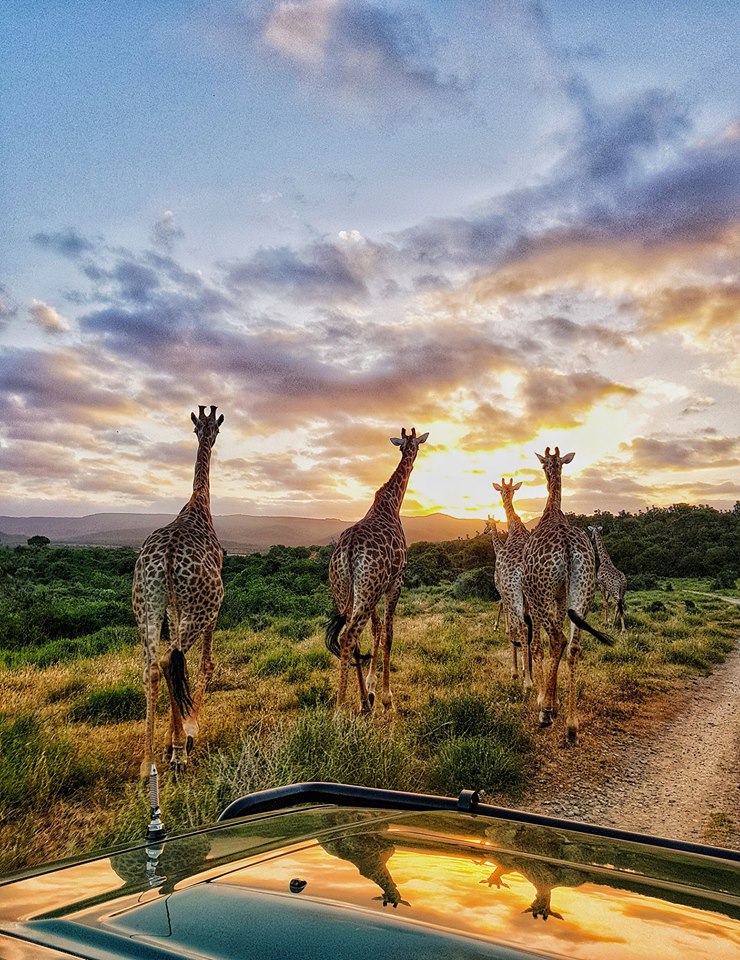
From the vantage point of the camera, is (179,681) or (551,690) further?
(551,690)

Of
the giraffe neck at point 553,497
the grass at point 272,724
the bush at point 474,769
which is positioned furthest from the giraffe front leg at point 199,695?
the giraffe neck at point 553,497

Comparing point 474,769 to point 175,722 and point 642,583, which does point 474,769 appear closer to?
point 175,722

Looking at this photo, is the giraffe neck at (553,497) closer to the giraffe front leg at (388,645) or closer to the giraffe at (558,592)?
the giraffe at (558,592)

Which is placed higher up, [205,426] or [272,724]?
[205,426]

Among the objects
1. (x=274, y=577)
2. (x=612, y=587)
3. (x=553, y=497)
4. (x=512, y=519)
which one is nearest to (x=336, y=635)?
(x=553, y=497)

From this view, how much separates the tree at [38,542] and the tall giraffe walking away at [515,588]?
35.8m

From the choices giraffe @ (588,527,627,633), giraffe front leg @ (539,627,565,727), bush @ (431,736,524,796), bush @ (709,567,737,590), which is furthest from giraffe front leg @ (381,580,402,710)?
bush @ (709,567,737,590)

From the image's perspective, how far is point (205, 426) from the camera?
1012cm

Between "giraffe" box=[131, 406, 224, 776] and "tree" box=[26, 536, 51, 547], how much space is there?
3823cm

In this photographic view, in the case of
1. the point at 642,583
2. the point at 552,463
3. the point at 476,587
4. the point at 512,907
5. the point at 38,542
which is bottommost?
the point at 642,583

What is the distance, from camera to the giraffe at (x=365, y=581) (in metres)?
9.65

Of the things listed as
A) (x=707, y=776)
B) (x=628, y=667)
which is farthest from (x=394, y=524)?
(x=628, y=667)

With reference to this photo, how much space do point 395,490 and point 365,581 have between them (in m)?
1.85

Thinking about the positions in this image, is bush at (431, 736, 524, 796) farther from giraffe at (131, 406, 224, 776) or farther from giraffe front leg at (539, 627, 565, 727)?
giraffe at (131, 406, 224, 776)
